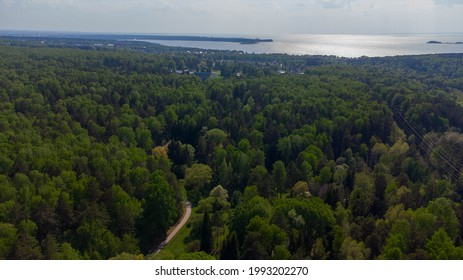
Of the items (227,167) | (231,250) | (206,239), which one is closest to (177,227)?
→ (206,239)

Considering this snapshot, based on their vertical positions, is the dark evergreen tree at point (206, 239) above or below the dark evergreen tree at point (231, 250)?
below

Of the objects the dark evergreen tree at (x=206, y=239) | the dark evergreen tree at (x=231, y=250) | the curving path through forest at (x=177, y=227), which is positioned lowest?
the curving path through forest at (x=177, y=227)

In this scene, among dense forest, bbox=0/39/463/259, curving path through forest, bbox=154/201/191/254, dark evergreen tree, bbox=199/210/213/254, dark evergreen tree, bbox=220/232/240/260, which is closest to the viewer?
dark evergreen tree, bbox=220/232/240/260

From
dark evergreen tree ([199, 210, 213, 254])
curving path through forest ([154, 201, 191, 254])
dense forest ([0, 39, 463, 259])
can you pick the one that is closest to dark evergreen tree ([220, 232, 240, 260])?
A: dense forest ([0, 39, 463, 259])

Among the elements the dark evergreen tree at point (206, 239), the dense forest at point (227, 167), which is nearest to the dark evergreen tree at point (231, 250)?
the dense forest at point (227, 167)

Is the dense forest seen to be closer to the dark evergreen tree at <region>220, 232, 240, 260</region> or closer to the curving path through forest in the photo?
the dark evergreen tree at <region>220, 232, 240, 260</region>

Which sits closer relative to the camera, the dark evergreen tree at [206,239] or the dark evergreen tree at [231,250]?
the dark evergreen tree at [231,250]

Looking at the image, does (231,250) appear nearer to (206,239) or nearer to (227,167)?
(206,239)

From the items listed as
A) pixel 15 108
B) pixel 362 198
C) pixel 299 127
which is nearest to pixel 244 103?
pixel 299 127

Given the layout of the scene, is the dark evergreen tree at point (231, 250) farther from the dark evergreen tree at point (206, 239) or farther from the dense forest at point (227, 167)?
the dark evergreen tree at point (206, 239)
